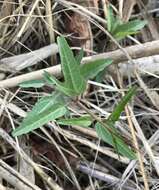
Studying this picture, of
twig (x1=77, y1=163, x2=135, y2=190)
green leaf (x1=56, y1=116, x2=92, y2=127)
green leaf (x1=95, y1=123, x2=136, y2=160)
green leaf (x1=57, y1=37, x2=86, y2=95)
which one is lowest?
twig (x1=77, y1=163, x2=135, y2=190)

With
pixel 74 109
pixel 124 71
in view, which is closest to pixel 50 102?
pixel 74 109

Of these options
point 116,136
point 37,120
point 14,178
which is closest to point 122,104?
point 116,136

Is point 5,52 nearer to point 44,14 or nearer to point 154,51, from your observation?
point 44,14

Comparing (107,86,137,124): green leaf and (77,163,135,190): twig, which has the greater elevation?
(107,86,137,124): green leaf

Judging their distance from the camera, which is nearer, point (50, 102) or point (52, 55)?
point (50, 102)

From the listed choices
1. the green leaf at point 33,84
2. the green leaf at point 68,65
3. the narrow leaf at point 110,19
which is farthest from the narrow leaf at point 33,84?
the narrow leaf at point 110,19

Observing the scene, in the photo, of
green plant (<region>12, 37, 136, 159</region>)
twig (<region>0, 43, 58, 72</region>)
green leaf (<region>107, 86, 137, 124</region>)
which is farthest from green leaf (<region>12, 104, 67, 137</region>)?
twig (<region>0, 43, 58, 72</region>)

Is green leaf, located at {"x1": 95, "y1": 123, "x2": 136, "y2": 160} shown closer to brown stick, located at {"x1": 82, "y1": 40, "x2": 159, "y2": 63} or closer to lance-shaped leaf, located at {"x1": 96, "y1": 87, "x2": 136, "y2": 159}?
lance-shaped leaf, located at {"x1": 96, "y1": 87, "x2": 136, "y2": 159}
